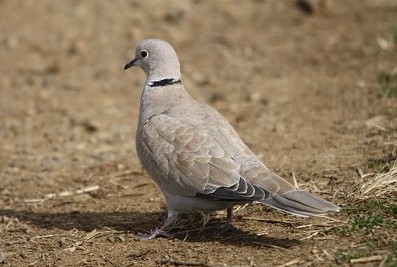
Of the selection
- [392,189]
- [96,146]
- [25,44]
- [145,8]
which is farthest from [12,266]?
[145,8]

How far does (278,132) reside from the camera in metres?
7.35

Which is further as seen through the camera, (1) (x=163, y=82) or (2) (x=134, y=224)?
(1) (x=163, y=82)

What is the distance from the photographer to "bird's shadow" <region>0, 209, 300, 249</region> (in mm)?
4891

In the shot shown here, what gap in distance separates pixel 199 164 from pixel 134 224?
2.91ft

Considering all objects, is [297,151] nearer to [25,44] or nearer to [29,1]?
[25,44]

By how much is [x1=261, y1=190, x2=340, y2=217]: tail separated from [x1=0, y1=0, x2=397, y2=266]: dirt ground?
243 millimetres

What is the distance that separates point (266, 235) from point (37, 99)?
491 cm

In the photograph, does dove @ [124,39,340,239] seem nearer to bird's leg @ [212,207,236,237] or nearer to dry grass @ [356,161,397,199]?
bird's leg @ [212,207,236,237]

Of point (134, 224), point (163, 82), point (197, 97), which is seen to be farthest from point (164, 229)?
point (197, 97)

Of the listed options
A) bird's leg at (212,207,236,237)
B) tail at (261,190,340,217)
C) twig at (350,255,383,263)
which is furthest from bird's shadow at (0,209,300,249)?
twig at (350,255,383,263)

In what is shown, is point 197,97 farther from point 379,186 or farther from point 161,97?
point 379,186

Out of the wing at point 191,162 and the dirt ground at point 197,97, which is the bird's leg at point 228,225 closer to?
the dirt ground at point 197,97

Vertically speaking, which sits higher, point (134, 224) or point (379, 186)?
point (379, 186)

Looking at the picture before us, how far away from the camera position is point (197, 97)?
29.6 feet
